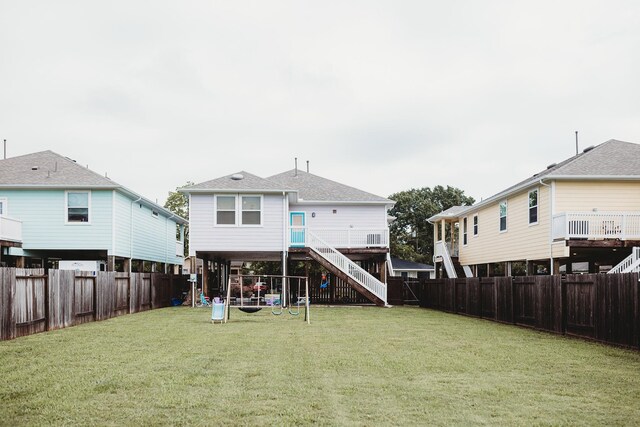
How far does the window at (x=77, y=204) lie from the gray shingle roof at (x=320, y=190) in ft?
28.9

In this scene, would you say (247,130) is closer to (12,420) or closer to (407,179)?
(12,420)

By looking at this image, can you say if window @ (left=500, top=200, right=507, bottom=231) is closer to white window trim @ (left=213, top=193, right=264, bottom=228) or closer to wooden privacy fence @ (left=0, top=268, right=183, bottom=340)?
white window trim @ (left=213, top=193, right=264, bottom=228)

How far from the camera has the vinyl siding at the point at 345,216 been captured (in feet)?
104

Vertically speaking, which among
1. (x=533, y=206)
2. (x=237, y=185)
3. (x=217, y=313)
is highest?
(x=237, y=185)

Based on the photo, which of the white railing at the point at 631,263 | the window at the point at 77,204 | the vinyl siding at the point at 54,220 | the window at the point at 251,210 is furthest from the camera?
the window at the point at 251,210

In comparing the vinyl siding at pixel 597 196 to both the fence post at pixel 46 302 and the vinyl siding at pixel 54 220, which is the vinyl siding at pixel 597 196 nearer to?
the fence post at pixel 46 302

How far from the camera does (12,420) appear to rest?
20.0 ft

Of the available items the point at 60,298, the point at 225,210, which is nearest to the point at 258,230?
the point at 225,210

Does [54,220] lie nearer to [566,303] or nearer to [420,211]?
[566,303]

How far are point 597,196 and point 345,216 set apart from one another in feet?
40.4

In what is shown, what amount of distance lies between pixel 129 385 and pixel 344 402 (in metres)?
2.84

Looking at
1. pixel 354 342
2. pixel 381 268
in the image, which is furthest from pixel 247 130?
pixel 354 342

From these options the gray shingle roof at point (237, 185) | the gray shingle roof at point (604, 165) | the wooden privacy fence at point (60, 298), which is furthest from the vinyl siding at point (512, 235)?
the wooden privacy fence at point (60, 298)

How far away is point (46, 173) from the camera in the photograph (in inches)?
1048
